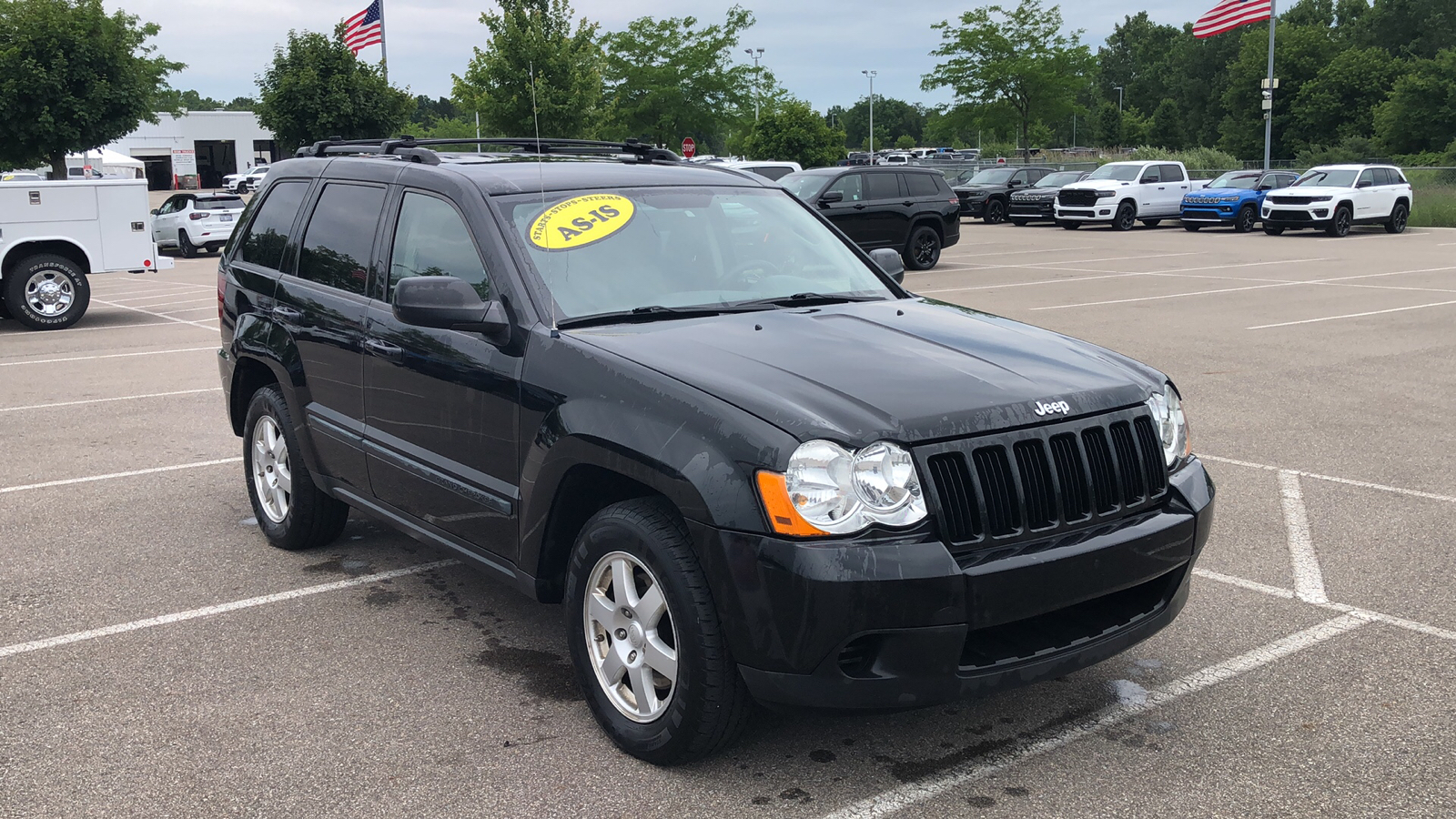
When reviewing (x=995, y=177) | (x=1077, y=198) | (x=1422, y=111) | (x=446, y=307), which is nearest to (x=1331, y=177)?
(x=1077, y=198)

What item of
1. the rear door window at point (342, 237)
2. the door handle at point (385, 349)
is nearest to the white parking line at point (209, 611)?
the door handle at point (385, 349)

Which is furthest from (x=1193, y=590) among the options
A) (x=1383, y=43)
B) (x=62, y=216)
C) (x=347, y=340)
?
(x=1383, y=43)

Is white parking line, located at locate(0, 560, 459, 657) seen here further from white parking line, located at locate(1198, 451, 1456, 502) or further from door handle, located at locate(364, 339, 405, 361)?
white parking line, located at locate(1198, 451, 1456, 502)

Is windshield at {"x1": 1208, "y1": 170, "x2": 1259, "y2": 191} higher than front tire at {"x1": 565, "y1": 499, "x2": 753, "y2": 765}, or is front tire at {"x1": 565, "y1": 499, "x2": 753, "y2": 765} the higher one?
windshield at {"x1": 1208, "y1": 170, "x2": 1259, "y2": 191}

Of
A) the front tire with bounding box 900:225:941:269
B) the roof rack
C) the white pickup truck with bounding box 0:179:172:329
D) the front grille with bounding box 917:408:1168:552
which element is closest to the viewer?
the front grille with bounding box 917:408:1168:552

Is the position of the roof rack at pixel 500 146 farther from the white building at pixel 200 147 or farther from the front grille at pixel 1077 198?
the white building at pixel 200 147

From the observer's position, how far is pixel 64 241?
14.9 metres

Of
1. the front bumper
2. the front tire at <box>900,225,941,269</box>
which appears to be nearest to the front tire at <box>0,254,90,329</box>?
the front tire at <box>900,225,941,269</box>

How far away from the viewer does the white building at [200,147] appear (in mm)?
76562

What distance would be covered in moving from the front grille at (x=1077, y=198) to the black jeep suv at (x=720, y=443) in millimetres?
29987

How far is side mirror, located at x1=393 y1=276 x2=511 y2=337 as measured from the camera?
389 cm

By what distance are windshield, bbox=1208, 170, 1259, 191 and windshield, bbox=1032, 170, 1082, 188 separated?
3854mm

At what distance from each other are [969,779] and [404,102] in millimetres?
42453

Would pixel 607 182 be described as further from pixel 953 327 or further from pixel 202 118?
pixel 202 118
